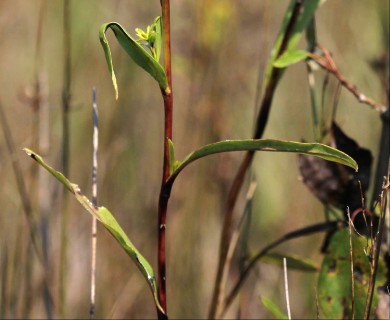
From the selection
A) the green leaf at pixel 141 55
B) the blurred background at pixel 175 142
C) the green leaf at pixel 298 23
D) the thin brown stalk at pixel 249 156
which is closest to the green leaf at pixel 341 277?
the thin brown stalk at pixel 249 156

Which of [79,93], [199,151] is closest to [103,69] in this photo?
[79,93]

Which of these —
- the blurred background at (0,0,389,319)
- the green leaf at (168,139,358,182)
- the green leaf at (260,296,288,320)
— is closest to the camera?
the green leaf at (168,139,358,182)

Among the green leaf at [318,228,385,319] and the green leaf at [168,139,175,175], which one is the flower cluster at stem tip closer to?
the green leaf at [168,139,175,175]

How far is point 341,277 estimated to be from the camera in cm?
110

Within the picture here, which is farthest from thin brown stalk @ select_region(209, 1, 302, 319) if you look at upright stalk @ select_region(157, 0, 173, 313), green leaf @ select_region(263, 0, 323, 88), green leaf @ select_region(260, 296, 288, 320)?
upright stalk @ select_region(157, 0, 173, 313)

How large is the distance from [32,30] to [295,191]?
1193mm

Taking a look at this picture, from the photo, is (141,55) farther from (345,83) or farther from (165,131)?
(345,83)

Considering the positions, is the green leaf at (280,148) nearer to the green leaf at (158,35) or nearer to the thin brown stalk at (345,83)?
the green leaf at (158,35)

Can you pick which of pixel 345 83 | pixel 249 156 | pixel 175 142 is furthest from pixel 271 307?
pixel 175 142

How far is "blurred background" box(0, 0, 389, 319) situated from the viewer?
5.93ft

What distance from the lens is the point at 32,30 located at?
2688 millimetres

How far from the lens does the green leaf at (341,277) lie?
1085mm

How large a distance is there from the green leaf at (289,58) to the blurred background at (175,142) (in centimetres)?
47

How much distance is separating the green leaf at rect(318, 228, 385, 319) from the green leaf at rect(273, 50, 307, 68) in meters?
0.27
